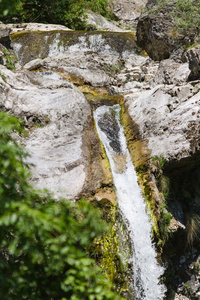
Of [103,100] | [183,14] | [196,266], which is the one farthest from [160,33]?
[196,266]

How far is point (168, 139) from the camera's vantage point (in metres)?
7.46

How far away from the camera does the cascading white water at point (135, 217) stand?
572 cm

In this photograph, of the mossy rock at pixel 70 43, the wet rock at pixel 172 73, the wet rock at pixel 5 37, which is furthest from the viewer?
the mossy rock at pixel 70 43

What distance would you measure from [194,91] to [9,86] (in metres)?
5.99

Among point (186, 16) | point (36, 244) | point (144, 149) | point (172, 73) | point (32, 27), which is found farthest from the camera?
point (32, 27)

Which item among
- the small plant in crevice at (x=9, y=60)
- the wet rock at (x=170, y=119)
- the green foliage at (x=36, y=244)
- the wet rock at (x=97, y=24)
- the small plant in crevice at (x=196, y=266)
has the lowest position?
the small plant in crevice at (x=196, y=266)

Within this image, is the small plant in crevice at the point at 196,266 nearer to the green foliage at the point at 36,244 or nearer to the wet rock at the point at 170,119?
the wet rock at the point at 170,119

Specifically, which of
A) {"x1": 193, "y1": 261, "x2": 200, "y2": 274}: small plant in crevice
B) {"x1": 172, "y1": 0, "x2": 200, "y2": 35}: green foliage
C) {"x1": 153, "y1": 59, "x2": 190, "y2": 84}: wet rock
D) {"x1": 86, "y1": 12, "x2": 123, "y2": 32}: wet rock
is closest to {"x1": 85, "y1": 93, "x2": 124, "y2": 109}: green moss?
{"x1": 153, "y1": 59, "x2": 190, "y2": 84}: wet rock

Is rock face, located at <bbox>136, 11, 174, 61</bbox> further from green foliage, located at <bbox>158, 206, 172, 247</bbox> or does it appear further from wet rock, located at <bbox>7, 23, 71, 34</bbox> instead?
green foliage, located at <bbox>158, 206, 172, 247</bbox>

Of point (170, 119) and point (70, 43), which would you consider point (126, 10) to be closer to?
point (70, 43)

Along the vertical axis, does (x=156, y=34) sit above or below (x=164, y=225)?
above

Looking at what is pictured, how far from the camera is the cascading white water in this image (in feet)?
18.8

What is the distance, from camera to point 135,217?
6453 millimetres

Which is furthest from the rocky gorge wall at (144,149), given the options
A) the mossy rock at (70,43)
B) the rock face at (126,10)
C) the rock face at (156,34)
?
the rock face at (126,10)
